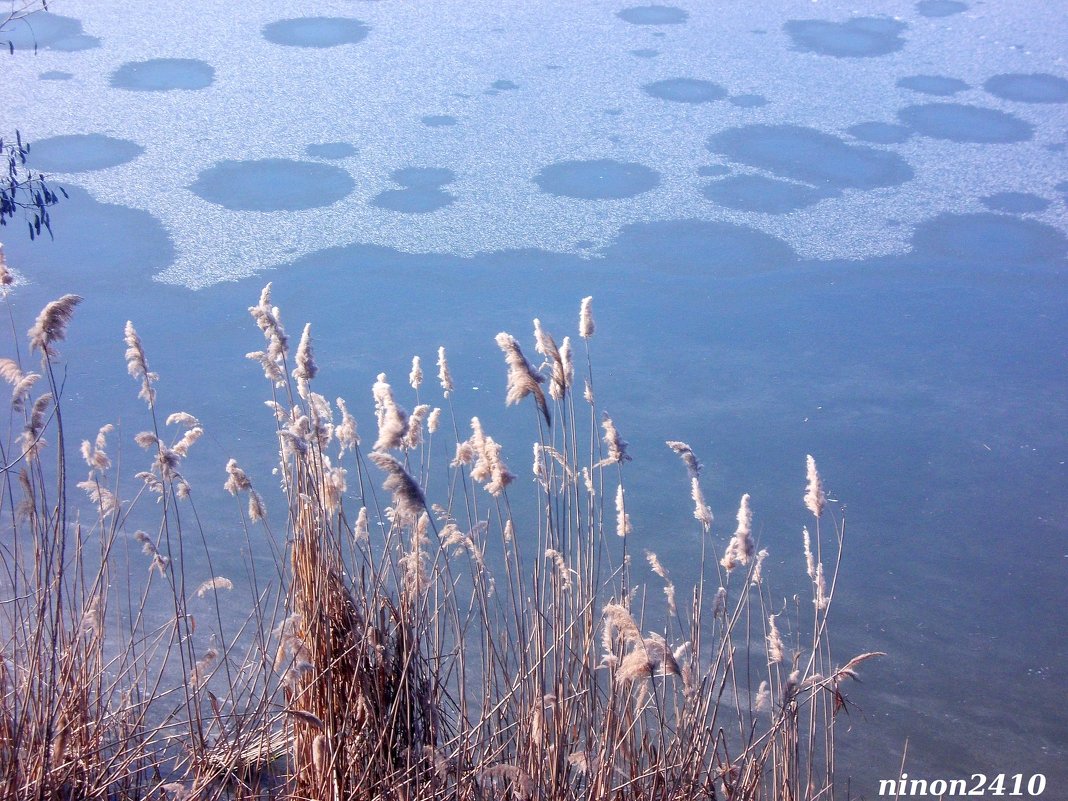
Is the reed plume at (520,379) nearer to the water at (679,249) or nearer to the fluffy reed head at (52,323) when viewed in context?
the fluffy reed head at (52,323)

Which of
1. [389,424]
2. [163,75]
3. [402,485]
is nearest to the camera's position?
[402,485]

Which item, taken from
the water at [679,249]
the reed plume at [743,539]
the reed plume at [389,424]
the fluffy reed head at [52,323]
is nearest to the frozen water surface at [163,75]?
the water at [679,249]

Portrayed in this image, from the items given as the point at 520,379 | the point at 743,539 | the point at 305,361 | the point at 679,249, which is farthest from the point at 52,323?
the point at 679,249

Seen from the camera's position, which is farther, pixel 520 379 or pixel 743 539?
pixel 743 539

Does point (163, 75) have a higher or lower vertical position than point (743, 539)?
higher

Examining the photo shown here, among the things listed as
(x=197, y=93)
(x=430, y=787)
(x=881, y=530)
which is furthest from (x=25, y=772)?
(x=197, y=93)

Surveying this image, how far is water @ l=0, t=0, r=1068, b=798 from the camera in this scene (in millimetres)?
2578

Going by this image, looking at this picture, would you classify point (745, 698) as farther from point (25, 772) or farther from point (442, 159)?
point (442, 159)

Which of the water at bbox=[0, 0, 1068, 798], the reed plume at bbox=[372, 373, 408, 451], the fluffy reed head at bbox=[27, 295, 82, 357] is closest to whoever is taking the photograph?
the reed plume at bbox=[372, 373, 408, 451]

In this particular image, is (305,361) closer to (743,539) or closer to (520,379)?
(520,379)

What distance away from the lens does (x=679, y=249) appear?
384 cm

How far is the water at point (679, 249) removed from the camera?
8.46 ft

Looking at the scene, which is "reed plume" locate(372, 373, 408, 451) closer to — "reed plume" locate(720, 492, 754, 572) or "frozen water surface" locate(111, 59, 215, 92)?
"reed plume" locate(720, 492, 754, 572)

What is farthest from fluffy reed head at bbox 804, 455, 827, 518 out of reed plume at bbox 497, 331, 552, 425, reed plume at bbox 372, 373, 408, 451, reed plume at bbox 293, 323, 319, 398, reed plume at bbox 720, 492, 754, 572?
reed plume at bbox 293, 323, 319, 398
